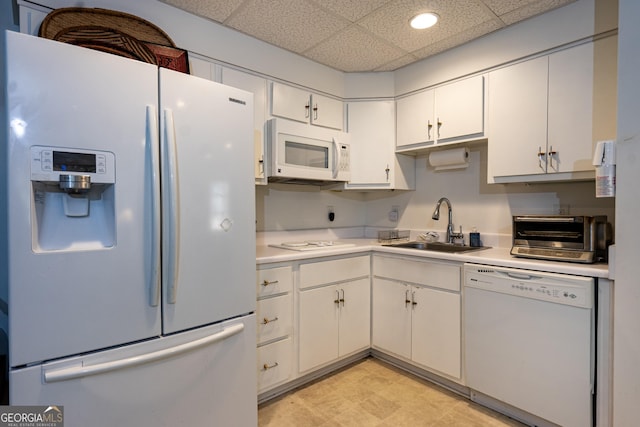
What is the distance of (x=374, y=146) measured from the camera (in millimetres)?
2777

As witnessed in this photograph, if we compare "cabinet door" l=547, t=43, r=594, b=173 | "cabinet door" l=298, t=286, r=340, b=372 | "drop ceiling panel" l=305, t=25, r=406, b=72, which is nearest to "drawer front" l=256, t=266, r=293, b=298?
"cabinet door" l=298, t=286, r=340, b=372

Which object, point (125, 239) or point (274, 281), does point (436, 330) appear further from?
point (125, 239)

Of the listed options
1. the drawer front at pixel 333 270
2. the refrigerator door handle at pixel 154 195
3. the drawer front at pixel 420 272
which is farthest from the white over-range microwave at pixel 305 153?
the refrigerator door handle at pixel 154 195

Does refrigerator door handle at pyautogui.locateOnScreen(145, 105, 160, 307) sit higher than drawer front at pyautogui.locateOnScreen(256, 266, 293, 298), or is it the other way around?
refrigerator door handle at pyautogui.locateOnScreen(145, 105, 160, 307)

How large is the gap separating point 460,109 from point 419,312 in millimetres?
1466

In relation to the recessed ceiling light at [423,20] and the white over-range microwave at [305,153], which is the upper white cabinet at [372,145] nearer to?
the white over-range microwave at [305,153]

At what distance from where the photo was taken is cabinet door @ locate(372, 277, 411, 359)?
7.58ft

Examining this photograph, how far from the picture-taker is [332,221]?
3082 mm

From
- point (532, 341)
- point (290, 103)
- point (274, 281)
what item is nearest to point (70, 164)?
point (274, 281)

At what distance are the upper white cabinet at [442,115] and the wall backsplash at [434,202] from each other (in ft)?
0.97

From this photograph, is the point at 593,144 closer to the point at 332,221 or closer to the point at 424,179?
the point at 424,179

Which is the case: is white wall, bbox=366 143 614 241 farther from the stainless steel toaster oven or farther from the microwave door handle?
the microwave door handle

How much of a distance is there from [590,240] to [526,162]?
1.87 feet

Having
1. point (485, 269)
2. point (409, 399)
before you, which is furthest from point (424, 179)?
point (409, 399)
